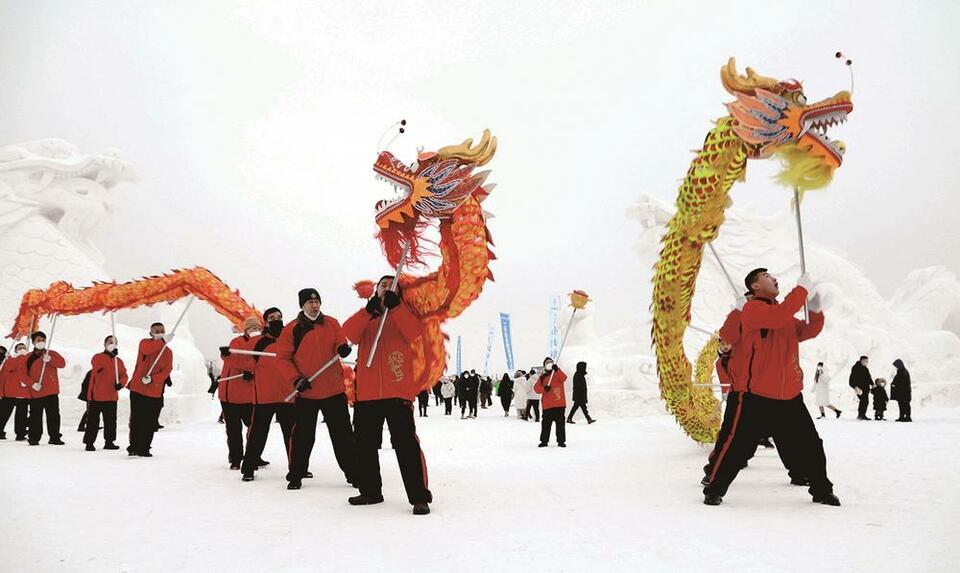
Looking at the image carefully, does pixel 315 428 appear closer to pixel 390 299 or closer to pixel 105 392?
pixel 390 299

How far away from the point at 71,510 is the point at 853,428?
9.78 meters

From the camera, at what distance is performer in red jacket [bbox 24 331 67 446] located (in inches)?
326

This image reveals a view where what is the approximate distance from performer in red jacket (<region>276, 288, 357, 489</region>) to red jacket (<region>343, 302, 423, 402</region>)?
690 mm

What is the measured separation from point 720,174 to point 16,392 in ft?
28.6

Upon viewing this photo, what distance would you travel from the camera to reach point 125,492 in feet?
15.0

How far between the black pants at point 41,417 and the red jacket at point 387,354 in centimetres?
617

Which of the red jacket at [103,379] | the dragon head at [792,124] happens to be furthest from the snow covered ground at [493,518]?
the dragon head at [792,124]

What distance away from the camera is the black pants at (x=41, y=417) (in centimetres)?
821

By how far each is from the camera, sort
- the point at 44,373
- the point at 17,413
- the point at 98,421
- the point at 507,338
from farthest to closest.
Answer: the point at 507,338, the point at 17,413, the point at 44,373, the point at 98,421

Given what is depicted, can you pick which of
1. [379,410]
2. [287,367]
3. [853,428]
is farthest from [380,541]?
[853,428]

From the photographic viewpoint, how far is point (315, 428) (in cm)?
492

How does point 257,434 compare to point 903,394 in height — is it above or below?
below

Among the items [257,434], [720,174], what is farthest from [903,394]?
[257,434]

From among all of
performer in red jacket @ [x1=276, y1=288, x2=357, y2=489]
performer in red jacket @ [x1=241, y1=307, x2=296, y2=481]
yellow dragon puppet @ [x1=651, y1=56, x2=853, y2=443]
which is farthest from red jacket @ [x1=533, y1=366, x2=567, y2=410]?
performer in red jacket @ [x1=276, y1=288, x2=357, y2=489]
